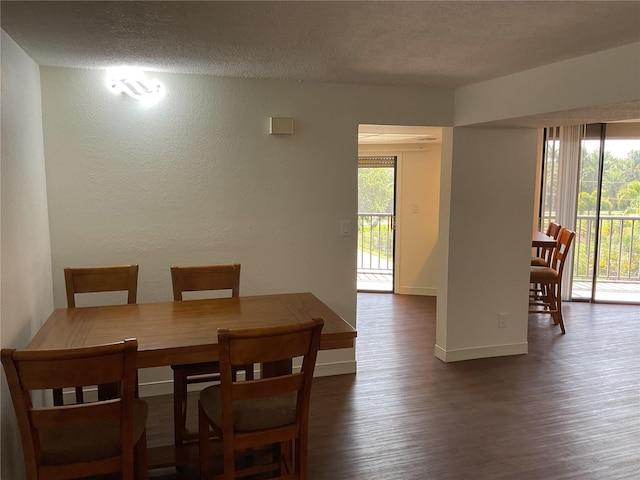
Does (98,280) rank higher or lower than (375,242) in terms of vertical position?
higher

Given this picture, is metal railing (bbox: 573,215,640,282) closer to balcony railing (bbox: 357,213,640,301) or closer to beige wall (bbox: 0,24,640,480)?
balcony railing (bbox: 357,213,640,301)

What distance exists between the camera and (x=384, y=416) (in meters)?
3.17

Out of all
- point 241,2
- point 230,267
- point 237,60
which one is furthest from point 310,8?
point 230,267

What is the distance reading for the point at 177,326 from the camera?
232cm

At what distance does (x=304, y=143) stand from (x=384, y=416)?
200cm

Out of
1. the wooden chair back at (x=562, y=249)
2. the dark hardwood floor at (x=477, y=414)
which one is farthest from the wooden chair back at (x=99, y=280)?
the wooden chair back at (x=562, y=249)

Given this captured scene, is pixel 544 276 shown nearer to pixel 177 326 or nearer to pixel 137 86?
pixel 177 326

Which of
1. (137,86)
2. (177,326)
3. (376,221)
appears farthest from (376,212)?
(177,326)

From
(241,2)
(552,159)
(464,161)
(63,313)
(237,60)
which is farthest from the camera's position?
(552,159)

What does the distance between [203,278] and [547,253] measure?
4.40 m

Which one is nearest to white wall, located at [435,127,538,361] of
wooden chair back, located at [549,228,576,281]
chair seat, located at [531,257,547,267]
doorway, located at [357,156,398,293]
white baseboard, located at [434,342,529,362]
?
white baseboard, located at [434,342,529,362]

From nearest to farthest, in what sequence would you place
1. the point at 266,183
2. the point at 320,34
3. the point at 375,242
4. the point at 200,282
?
the point at 320,34
the point at 200,282
the point at 266,183
the point at 375,242

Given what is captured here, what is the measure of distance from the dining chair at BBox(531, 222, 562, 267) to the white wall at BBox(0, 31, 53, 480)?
4.79 metres

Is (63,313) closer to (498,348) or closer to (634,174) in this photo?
(498,348)
